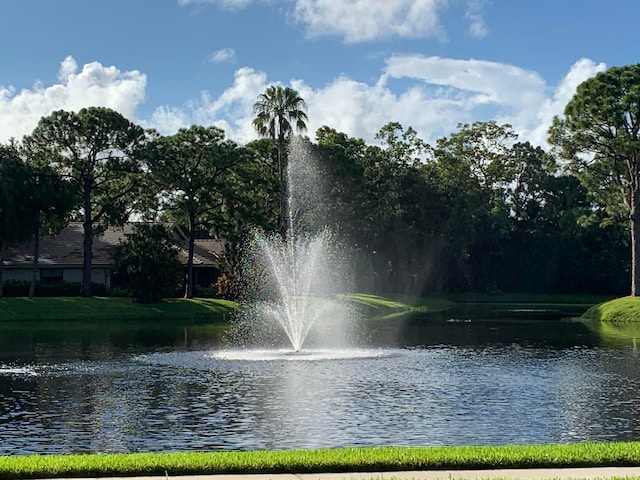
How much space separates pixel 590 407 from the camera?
21969 mm

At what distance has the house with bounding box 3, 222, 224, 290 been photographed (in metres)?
72.0

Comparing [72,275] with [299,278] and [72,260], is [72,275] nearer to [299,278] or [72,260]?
[72,260]

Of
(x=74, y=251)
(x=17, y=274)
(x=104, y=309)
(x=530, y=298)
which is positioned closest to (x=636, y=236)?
(x=104, y=309)

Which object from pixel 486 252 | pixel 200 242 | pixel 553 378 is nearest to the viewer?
pixel 553 378

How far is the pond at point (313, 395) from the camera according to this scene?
18.1 m

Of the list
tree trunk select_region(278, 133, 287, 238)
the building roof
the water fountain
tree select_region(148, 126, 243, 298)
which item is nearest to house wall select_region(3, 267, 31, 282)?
the building roof

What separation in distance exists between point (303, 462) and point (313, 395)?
1103 centimetres

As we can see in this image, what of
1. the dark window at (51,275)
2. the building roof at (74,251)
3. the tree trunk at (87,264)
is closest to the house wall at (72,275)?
the dark window at (51,275)

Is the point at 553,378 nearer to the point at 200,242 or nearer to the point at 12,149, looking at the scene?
the point at 12,149

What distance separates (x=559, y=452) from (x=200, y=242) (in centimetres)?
7565

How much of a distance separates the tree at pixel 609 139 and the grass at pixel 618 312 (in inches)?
96.0

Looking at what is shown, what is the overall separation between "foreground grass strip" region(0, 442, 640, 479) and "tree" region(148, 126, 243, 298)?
57328 millimetres

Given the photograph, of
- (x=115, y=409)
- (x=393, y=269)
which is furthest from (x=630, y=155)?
(x=115, y=409)

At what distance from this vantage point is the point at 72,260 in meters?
73.0
